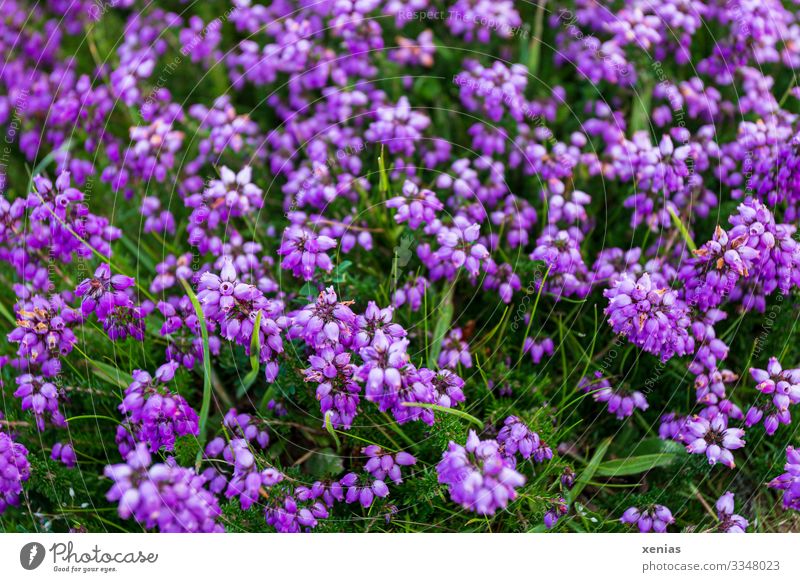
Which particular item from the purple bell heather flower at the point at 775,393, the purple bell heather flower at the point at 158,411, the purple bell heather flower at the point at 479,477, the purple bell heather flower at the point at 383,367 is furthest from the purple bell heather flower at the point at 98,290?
the purple bell heather flower at the point at 775,393

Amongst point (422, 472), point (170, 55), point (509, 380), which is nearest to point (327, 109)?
Answer: point (170, 55)

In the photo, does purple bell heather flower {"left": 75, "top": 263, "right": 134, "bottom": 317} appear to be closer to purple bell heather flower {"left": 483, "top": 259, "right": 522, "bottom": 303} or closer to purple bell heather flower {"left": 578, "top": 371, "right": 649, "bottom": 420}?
purple bell heather flower {"left": 483, "top": 259, "right": 522, "bottom": 303}

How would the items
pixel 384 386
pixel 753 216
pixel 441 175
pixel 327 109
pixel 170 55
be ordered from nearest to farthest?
pixel 384 386, pixel 753 216, pixel 441 175, pixel 327 109, pixel 170 55

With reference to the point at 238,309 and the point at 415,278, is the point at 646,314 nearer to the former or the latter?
the point at 415,278

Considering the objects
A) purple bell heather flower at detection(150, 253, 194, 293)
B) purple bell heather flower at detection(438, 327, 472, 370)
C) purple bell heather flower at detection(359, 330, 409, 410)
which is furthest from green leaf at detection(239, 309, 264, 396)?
purple bell heather flower at detection(438, 327, 472, 370)

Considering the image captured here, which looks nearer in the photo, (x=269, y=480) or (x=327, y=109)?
(x=269, y=480)
